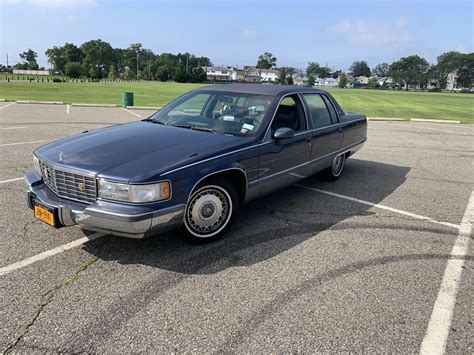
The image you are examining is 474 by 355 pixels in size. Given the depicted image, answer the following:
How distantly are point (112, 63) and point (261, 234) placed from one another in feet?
530

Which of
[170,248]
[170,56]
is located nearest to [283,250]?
[170,248]

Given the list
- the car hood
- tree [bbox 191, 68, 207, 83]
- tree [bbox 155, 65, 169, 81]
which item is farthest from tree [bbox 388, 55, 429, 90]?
the car hood

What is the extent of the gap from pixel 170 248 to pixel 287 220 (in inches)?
60.4

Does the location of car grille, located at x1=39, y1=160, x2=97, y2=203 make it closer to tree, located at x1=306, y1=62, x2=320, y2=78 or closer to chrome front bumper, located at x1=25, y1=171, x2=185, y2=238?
chrome front bumper, located at x1=25, y1=171, x2=185, y2=238

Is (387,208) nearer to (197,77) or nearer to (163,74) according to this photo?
(197,77)

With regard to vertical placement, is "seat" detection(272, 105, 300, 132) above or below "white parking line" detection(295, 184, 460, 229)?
above

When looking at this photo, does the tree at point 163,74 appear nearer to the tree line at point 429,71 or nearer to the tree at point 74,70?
the tree at point 74,70

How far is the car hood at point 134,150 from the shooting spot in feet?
10.7

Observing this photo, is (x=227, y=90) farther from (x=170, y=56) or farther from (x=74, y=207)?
(x=170, y=56)

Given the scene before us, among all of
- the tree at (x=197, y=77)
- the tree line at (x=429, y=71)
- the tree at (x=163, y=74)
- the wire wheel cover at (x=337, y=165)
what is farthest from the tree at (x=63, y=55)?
the wire wheel cover at (x=337, y=165)

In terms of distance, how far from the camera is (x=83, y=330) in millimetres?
2578

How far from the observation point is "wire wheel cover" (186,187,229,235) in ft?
12.1

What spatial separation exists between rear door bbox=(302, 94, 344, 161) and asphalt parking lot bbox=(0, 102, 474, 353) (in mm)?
777

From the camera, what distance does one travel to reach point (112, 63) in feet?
495
